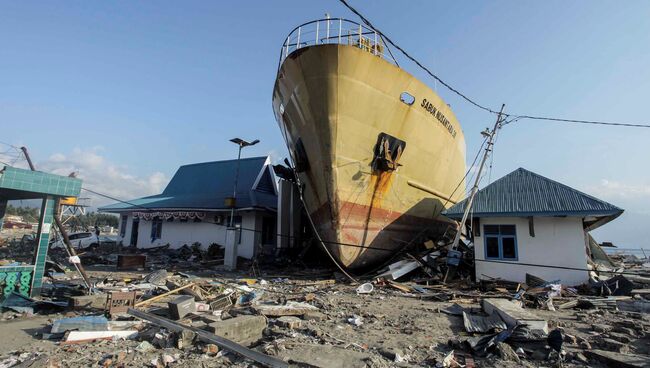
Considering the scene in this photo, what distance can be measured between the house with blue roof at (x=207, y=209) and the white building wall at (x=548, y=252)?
33.8ft

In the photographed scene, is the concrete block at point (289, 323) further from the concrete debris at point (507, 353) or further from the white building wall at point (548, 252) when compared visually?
the white building wall at point (548, 252)

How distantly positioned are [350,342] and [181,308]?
3131mm

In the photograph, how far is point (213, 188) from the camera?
22.4 metres

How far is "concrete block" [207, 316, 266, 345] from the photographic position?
16.5 ft

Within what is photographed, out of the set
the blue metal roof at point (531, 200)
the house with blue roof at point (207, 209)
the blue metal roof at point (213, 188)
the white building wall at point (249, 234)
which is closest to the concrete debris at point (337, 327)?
the blue metal roof at point (531, 200)

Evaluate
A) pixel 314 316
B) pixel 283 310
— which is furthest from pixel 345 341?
pixel 283 310

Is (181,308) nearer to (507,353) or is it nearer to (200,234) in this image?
(507,353)

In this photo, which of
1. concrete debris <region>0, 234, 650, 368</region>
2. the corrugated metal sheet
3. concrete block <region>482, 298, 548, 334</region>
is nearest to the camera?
concrete debris <region>0, 234, 650, 368</region>

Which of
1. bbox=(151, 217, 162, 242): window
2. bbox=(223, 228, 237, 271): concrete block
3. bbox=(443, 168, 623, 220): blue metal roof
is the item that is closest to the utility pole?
bbox=(443, 168, 623, 220): blue metal roof

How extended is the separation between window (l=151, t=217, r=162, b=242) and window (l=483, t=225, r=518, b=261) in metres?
17.7

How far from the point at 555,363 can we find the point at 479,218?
8.56m

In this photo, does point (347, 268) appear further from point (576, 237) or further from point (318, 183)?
point (576, 237)

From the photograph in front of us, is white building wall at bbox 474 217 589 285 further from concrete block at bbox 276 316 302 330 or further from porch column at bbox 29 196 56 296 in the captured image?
porch column at bbox 29 196 56 296

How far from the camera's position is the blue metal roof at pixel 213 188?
1944 centimetres
